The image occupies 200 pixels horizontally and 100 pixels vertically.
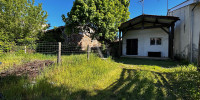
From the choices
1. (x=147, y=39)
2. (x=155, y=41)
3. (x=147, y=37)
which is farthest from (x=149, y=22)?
(x=155, y=41)

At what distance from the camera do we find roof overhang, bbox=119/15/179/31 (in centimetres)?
721

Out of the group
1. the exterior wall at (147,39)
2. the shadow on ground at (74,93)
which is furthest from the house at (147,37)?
the shadow on ground at (74,93)

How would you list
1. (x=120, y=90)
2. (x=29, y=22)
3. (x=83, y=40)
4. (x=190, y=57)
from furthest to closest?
(x=83, y=40)
(x=29, y=22)
(x=190, y=57)
(x=120, y=90)

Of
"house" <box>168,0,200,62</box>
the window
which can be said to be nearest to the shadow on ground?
"house" <box>168,0,200,62</box>

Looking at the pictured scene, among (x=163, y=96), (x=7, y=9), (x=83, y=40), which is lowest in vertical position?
(x=163, y=96)

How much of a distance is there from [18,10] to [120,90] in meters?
10.5

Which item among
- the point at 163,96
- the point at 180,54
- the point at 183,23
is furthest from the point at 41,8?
the point at 180,54

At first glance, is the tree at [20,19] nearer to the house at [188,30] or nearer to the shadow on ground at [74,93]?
the shadow on ground at [74,93]

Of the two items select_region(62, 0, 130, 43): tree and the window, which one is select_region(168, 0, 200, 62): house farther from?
select_region(62, 0, 130, 43): tree

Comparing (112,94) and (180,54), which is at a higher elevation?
(180,54)

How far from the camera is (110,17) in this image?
7477mm

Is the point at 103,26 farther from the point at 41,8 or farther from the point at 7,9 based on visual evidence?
the point at 7,9

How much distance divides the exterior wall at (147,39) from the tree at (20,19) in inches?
369

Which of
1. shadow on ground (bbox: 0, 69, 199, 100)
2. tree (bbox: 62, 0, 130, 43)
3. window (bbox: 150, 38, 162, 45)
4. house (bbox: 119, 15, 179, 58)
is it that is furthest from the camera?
window (bbox: 150, 38, 162, 45)
